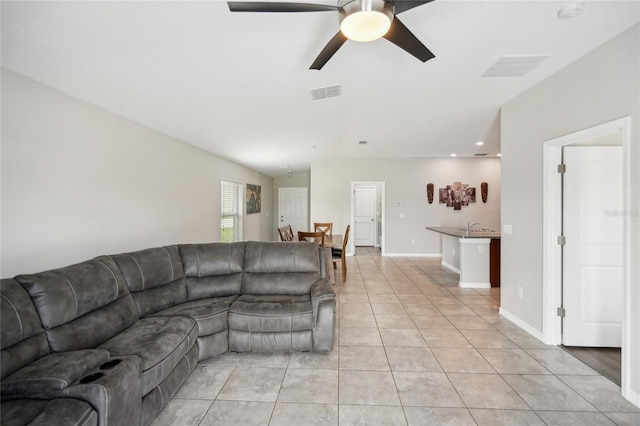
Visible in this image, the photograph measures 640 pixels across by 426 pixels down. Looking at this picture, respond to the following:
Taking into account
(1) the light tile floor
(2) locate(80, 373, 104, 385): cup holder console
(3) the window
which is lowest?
(1) the light tile floor

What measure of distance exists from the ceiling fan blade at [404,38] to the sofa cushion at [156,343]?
2.41 meters

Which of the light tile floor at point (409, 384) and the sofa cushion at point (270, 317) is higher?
the sofa cushion at point (270, 317)

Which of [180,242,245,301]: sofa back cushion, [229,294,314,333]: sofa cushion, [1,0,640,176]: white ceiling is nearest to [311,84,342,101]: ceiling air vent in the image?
[1,0,640,176]: white ceiling

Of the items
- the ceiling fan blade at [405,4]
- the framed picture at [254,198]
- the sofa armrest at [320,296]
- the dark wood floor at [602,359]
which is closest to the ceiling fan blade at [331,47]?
the ceiling fan blade at [405,4]

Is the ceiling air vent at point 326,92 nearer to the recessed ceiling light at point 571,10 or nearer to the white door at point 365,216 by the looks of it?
the recessed ceiling light at point 571,10

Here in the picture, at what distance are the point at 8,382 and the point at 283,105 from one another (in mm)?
2968

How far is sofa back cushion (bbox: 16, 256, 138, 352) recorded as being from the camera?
5.41 feet

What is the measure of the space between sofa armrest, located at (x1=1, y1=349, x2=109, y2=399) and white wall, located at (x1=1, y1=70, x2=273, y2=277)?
1.04 m

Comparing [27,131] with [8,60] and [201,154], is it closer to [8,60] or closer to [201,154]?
[8,60]

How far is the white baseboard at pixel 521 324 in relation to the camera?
2.83m

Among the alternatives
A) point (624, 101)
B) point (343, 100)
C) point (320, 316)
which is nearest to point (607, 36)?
point (624, 101)

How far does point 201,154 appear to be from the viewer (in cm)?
492

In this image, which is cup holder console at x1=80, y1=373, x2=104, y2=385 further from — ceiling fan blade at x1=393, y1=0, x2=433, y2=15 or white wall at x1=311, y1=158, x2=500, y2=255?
white wall at x1=311, y1=158, x2=500, y2=255

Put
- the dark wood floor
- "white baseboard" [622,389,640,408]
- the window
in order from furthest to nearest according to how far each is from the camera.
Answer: the window < the dark wood floor < "white baseboard" [622,389,640,408]
